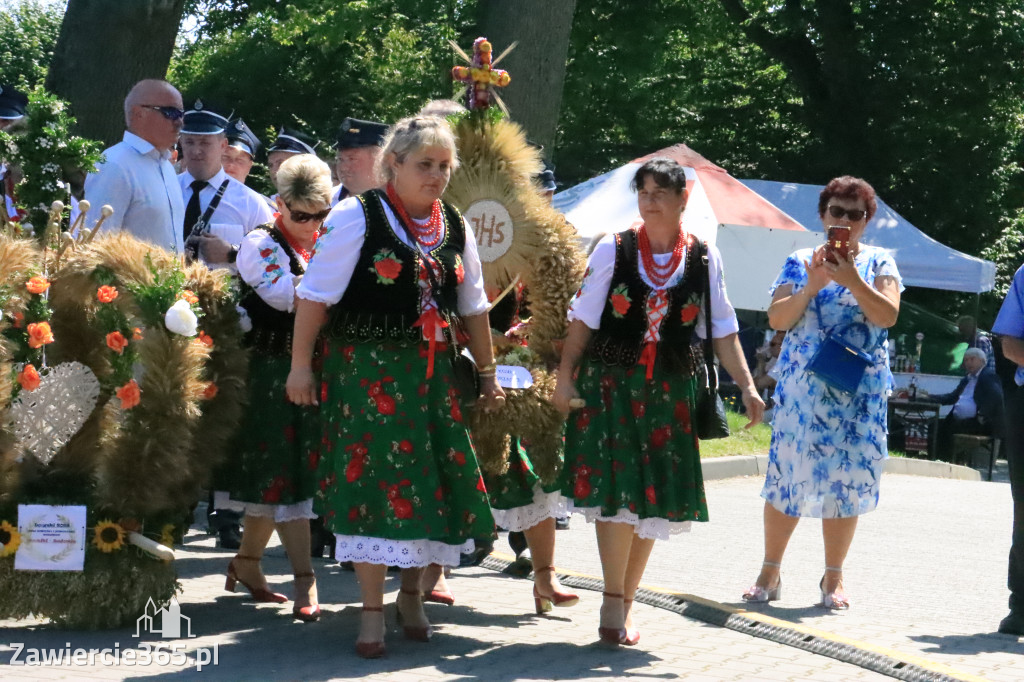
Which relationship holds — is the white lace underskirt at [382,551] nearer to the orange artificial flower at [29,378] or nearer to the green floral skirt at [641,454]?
the green floral skirt at [641,454]

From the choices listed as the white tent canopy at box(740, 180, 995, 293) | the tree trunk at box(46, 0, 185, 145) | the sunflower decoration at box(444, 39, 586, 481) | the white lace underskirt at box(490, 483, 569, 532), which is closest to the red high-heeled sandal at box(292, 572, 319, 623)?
the white lace underskirt at box(490, 483, 569, 532)

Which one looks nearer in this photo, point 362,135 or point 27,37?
point 362,135

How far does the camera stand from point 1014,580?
6562 millimetres

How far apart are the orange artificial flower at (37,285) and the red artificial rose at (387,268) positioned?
1282mm

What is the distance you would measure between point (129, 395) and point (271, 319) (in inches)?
32.4

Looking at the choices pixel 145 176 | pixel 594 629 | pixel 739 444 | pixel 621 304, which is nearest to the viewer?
pixel 621 304

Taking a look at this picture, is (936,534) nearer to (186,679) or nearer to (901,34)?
(186,679)

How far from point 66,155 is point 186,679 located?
7.46ft

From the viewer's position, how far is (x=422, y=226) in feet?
18.3

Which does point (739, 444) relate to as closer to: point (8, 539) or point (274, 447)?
point (274, 447)

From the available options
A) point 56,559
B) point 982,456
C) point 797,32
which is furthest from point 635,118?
point 56,559

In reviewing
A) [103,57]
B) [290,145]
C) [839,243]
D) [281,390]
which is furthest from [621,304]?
[103,57]

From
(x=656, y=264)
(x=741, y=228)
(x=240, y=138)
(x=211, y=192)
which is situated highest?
(x=741, y=228)

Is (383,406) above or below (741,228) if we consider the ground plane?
below
